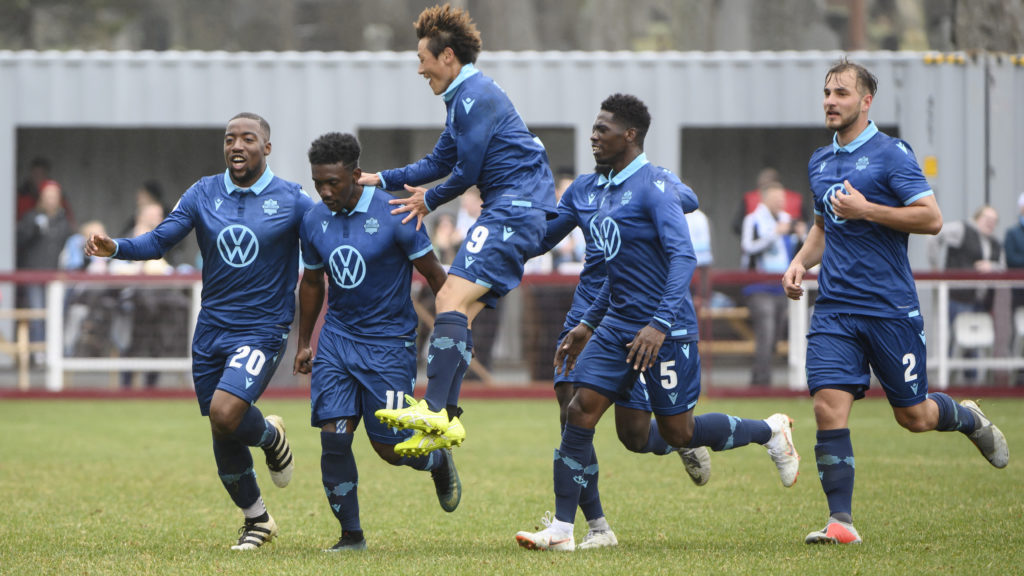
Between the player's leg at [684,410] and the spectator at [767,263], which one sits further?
the spectator at [767,263]

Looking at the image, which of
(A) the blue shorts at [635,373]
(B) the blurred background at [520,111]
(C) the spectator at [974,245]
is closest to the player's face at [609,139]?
(A) the blue shorts at [635,373]

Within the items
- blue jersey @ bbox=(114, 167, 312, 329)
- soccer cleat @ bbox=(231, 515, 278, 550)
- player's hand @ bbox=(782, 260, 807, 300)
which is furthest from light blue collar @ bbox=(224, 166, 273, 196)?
player's hand @ bbox=(782, 260, 807, 300)

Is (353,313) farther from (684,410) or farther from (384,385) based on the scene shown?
(684,410)

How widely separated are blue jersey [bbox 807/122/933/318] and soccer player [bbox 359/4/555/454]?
1.44 m

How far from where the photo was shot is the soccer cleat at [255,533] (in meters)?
6.84

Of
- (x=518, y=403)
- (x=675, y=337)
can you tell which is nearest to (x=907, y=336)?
(x=675, y=337)

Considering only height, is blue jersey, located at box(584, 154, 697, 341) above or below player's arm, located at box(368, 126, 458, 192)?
below

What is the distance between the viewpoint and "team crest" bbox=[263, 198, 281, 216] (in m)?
6.86

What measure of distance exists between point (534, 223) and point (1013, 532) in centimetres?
290

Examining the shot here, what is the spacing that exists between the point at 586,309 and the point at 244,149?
1996 millimetres

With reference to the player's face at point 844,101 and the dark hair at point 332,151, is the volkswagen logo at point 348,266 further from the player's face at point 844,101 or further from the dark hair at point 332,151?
the player's face at point 844,101

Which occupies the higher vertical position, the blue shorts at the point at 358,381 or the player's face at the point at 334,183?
the player's face at the point at 334,183

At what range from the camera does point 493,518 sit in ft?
25.8

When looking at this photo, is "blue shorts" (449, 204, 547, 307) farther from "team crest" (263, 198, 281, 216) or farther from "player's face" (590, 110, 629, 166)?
"team crest" (263, 198, 281, 216)
